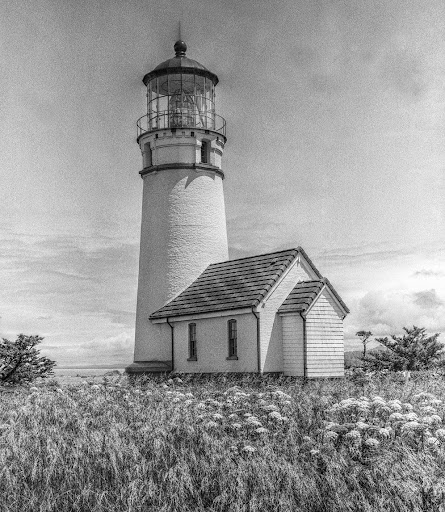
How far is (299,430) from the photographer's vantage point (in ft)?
37.3

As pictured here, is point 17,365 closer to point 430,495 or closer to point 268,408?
point 268,408

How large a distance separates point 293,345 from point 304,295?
165 cm

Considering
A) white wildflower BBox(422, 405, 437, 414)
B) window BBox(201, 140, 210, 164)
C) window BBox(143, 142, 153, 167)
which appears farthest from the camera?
window BBox(143, 142, 153, 167)

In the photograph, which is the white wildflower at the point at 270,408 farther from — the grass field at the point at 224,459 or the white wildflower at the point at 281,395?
the white wildflower at the point at 281,395

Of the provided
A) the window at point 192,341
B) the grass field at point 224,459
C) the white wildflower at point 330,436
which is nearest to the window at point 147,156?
the window at point 192,341

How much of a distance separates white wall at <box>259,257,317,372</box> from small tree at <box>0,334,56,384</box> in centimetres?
675

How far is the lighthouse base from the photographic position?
26.2 metres

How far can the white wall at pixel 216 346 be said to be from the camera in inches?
924

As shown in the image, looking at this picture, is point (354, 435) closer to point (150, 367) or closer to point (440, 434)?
point (440, 434)

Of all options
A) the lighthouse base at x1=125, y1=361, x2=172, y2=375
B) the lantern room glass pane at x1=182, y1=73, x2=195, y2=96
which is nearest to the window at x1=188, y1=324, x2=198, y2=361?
the lighthouse base at x1=125, y1=361, x2=172, y2=375

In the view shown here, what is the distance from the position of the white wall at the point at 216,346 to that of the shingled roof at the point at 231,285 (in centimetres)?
49

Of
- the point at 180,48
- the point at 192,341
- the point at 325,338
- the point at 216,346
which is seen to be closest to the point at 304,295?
the point at 325,338

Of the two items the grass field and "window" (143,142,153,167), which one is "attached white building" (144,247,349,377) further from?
the grass field

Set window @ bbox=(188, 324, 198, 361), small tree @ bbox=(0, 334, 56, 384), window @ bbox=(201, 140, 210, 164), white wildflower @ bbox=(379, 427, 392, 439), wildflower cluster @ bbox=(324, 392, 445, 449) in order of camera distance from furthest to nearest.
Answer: window @ bbox=(201, 140, 210, 164), window @ bbox=(188, 324, 198, 361), small tree @ bbox=(0, 334, 56, 384), wildflower cluster @ bbox=(324, 392, 445, 449), white wildflower @ bbox=(379, 427, 392, 439)
